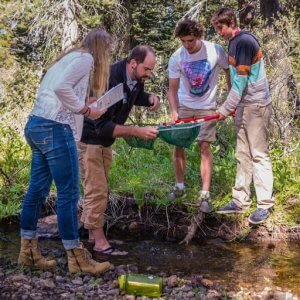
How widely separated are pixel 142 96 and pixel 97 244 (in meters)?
1.46

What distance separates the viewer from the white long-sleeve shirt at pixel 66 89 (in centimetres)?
334

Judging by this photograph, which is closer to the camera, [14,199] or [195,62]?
[195,62]

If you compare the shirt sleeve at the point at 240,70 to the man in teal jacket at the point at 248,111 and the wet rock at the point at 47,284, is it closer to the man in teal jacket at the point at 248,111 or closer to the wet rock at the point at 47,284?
the man in teal jacket at the point at 248,111

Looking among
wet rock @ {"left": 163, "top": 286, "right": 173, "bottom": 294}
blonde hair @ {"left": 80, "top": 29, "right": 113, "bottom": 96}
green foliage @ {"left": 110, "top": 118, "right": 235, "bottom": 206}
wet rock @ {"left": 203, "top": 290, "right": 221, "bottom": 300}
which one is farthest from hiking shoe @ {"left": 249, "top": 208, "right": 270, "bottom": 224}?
blonde hair @ {"left": 80, "top": 29, "right": 113, "bottom": 96}

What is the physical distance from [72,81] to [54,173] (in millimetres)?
684

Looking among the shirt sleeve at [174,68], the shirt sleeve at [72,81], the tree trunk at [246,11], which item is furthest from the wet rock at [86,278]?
the tree trunk at [246,11]

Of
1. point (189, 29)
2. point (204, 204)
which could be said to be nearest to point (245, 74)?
point (189, 29)

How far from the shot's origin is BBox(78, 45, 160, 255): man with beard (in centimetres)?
398

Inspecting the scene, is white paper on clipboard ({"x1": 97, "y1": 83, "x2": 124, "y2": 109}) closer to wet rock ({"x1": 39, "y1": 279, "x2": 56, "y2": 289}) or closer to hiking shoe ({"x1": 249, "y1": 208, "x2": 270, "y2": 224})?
wet rock ({"x1": 39, "y1": 279, "x2": 56, "y2": 289})

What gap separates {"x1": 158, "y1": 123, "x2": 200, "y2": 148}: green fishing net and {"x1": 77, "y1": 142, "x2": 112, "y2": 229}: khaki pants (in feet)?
1.72

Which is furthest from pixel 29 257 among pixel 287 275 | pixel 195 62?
pixel 195 62

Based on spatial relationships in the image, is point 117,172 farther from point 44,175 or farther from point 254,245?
point 44,175

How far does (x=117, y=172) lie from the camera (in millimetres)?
6430

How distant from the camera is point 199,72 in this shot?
16.6 ft
